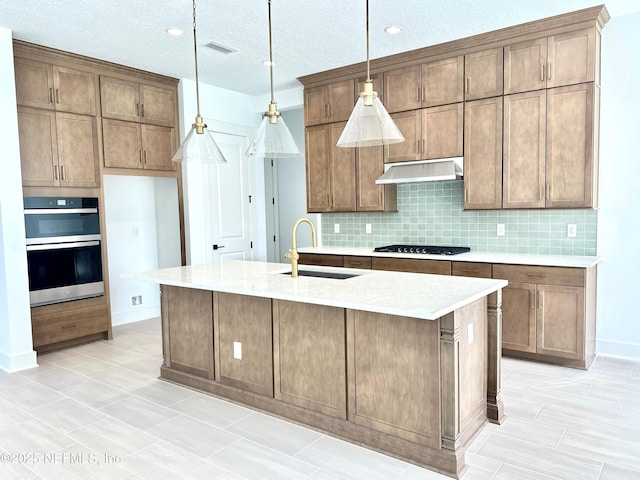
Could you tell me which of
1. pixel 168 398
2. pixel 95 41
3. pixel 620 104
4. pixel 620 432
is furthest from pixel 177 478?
pixel 620 104

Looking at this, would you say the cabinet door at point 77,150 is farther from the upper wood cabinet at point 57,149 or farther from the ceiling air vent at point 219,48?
the ceiling air vent at point 219,48

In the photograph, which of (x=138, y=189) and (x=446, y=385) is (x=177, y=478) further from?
(x=138, y=189)

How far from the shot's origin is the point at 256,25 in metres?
3.75

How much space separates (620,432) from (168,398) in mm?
2932

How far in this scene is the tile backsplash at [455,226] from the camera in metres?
4.06

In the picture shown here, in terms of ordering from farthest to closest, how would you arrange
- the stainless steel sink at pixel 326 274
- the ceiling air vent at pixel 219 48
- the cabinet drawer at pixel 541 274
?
the ceiling air vent at pixel 219 48, the cabinet drawer at pixel 541 274, the stainless steel sink at pixel 326 274

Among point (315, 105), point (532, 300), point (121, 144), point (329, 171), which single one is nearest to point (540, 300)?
point (532, 300)

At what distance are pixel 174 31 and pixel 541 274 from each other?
3698 mm

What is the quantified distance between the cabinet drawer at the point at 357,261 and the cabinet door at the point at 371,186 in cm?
61

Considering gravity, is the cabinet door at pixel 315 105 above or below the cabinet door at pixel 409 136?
above

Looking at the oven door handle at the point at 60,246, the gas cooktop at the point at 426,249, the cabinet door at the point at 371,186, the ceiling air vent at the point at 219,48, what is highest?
the ceiling air vent at the point at 219,48

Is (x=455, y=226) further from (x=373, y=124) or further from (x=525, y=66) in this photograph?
(x=373, y=124)

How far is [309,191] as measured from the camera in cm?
542

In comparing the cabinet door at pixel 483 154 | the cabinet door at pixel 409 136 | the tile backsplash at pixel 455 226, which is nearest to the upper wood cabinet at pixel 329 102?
the cabinet door at pixel 409 136
